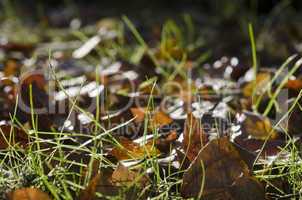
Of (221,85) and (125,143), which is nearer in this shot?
(125,143)

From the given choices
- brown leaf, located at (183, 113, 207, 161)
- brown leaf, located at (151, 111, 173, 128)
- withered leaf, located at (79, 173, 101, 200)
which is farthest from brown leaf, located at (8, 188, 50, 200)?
brown leaf, located at (151, 111, 173, 128)

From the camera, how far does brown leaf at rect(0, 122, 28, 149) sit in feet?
3.83

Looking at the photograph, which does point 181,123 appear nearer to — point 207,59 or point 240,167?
point 240,167

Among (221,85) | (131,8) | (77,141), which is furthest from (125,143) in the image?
(131,8)

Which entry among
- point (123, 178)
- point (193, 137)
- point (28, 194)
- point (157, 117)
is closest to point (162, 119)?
point (157, 117)

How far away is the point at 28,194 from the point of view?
0.98m

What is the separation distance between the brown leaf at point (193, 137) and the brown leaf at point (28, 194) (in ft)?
1.01

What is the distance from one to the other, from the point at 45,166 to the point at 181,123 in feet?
1.42

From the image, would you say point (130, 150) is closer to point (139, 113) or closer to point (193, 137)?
point (193, 137)

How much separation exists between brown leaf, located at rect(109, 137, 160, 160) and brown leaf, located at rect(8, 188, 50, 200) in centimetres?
20

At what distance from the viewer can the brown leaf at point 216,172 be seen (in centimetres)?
106

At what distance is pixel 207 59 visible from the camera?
2.35 metres

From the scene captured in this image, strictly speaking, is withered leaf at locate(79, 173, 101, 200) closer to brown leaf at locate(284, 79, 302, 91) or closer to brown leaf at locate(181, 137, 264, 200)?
brown leaf at locate(181, 137, 264, 200)

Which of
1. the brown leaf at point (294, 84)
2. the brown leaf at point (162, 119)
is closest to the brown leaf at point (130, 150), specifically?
the brown leaf at point (162, 119)
